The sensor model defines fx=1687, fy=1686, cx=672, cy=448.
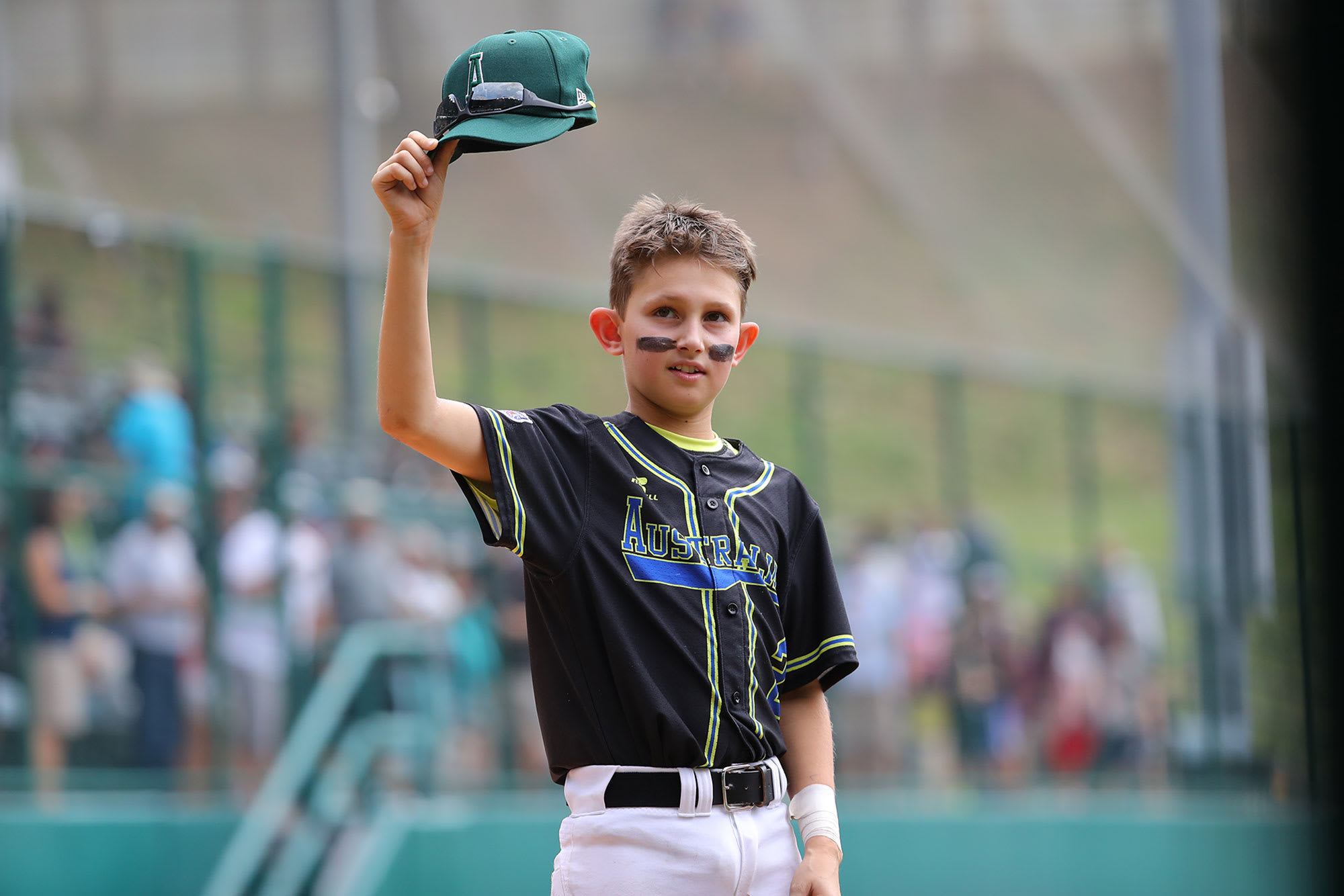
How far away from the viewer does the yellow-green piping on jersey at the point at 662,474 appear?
8.91 ft

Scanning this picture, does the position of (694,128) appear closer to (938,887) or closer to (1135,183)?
(1135,183)

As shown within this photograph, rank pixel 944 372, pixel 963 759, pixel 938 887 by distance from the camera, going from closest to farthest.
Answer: pixel 938 887
pixel 963 759
pixel 944 372

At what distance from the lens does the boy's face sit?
2727 mm

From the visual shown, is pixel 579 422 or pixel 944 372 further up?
pixel 944 372

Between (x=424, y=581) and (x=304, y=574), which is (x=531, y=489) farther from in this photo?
(x=424, y=581)

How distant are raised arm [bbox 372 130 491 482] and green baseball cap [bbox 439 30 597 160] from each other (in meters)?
0.07

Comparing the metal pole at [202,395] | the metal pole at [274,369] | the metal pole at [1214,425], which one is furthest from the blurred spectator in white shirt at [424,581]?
the metal pole at [1214,425]

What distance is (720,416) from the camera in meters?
13.2

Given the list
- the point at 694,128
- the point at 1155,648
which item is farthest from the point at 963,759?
the point at 694,128

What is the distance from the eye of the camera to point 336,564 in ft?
26.4

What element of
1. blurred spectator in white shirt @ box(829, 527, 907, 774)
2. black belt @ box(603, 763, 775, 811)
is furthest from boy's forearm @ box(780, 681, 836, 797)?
blurred spectator in white shirt @ box(829, 527, 907, 774)

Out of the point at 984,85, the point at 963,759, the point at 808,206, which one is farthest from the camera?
the point at 808,206

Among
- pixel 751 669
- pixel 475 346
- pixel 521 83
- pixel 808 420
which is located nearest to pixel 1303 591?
pixel 808 420

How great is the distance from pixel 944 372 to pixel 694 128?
376cm
